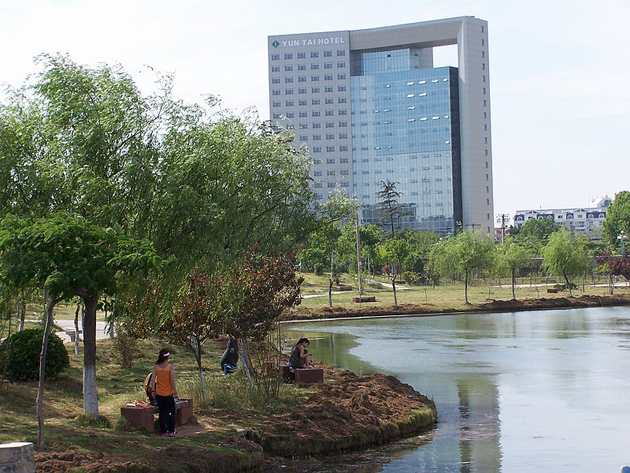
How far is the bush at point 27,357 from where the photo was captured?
18625 millimetres

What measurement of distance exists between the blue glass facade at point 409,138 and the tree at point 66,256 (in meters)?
158

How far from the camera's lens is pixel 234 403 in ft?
60.6

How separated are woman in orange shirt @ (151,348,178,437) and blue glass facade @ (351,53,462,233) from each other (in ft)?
513

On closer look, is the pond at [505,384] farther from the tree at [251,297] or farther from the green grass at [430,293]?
the green grass at [430,293]

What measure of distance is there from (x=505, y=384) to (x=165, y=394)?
13.8m

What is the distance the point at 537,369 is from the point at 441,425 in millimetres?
11083

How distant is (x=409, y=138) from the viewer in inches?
6841

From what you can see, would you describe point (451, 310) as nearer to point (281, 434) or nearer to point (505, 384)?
point (505, 384)

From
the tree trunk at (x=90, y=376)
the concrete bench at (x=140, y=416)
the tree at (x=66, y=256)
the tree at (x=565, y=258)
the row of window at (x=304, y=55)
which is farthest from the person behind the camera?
the row of window at (x=304, y=55)

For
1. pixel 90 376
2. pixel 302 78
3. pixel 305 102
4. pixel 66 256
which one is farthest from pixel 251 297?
pixel 302 78

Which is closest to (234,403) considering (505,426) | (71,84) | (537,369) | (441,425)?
(441,425)

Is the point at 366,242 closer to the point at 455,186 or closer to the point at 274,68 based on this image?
the point at 455,186

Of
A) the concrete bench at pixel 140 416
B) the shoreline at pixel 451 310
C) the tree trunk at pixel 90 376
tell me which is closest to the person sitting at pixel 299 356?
the concrete bench at pixel 140 416

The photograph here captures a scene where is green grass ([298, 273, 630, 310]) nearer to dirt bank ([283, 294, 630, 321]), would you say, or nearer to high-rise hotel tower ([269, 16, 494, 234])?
dirt bank ([283, 294, 630, 321])
